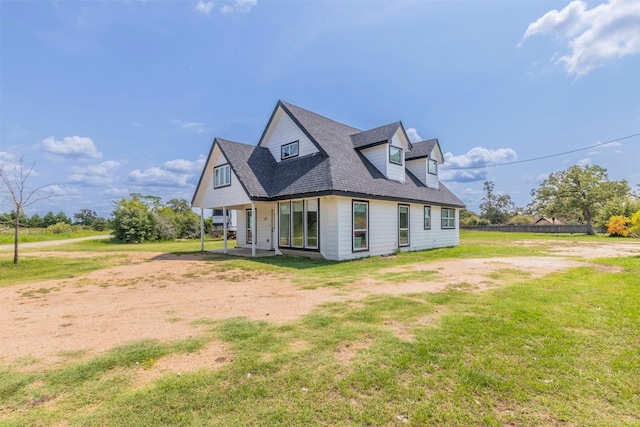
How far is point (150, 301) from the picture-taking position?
609cm

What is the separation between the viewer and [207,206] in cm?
1608

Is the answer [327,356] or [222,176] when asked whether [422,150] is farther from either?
[327,356]

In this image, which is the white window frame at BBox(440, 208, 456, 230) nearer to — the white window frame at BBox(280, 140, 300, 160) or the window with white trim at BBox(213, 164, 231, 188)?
the white window frame at BBox(280, 140, 300, 160)

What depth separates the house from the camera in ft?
39.8

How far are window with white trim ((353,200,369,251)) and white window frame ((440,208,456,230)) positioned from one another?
814 centimetres

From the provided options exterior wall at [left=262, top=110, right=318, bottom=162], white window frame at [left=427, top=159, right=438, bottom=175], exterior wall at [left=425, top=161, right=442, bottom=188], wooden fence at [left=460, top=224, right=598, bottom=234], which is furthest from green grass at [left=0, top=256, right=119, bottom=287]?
wooden fence at [left=460, top=224, right=598, bottom=234]

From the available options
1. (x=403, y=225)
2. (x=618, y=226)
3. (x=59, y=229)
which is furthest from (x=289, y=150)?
(x=59, y=229)

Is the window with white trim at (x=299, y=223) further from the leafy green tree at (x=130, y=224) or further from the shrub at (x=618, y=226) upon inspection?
the shrub at (x=618, y=226)

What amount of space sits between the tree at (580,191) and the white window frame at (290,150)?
1511 inches

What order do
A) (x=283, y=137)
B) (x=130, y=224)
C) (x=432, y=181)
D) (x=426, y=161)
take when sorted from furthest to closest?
(x=130, y=224), (x=432, y=181), (x=426, y=161), (x=283, y=137)

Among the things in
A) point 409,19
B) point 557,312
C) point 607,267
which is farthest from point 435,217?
point 557,312

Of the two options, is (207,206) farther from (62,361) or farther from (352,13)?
(62,361)

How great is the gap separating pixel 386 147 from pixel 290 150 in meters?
5.11

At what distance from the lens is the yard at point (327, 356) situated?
240cm
